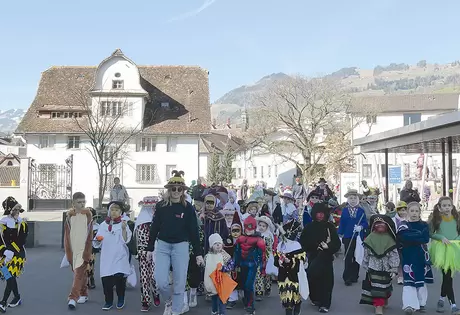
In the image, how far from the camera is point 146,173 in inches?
1666

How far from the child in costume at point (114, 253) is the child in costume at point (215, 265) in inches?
52.4

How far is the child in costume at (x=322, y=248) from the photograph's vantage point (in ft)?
27.6

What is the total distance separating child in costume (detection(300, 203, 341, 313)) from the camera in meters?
8.42

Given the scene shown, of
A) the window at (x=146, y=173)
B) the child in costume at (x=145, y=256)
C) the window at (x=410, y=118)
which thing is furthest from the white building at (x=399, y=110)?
the child in costume at (x=145, y=256)

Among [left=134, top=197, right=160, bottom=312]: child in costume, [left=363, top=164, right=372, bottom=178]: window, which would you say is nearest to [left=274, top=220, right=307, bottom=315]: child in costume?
[left=134, top=197, right=160, bottom=312]: child in costume

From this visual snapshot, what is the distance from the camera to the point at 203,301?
9125 millimetres

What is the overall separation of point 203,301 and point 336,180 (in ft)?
139

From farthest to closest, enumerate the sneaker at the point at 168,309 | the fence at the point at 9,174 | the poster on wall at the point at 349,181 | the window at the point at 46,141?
1. the fence at the point at 9,174
2. the window at the point at 46,141
3. the poster on wall at the point at 349,181
4. the sneaker at the point at 168,309

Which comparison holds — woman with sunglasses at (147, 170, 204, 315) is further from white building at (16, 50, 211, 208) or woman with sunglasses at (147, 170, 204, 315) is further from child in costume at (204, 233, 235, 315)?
white building at (16, 50, 211, 208)

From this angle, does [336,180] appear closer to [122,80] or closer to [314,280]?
[122,80]

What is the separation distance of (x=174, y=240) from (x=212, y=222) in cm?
153

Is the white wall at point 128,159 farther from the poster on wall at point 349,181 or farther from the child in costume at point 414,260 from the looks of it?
the child in costume at point 414,260

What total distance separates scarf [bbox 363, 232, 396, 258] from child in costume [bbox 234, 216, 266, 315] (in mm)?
1657

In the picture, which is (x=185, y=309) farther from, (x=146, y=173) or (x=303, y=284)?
(x=146, y=173)
